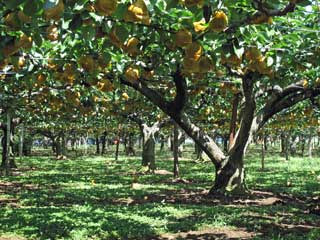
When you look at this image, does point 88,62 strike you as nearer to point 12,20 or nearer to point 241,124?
point 12,20

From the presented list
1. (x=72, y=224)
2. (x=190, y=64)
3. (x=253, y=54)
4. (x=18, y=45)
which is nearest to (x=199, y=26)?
(x=190, y=64)

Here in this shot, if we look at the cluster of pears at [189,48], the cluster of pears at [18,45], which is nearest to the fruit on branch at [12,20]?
the cluster of pears at [18,45]

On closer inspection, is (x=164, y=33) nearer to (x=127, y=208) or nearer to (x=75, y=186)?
(x=127, y=208)

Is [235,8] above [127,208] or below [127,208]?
above

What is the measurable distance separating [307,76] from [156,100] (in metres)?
4.15

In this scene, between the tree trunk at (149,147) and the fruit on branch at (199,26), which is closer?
the fruit on branch at (199,26)

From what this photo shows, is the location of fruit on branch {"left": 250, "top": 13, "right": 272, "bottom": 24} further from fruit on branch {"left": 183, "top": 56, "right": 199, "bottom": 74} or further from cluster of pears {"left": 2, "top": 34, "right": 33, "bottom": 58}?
cluster of pears {"left": 2, "top": 34, "right": 33, "bottom": 58}

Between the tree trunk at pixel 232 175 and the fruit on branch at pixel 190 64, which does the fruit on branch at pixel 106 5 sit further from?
the tree trunk at pixel 232 175

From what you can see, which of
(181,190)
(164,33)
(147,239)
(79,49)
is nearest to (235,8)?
(164,33)

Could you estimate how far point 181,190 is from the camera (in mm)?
16281

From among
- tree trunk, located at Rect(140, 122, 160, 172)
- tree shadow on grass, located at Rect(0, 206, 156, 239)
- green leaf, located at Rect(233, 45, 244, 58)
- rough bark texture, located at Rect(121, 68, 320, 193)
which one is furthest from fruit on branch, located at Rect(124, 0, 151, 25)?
tree trunk, located at Rect(140, 122, 160, 172)

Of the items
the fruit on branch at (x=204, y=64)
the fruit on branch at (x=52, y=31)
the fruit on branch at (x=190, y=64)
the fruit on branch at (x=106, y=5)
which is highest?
the fruit on branch at (x=52, y=31)

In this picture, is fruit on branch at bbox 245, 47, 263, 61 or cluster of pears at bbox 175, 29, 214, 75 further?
fruit on branch at bbox 245, 47, 263, 61

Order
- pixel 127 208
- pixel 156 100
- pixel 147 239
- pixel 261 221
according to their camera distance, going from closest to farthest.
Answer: pixel 147 239 < pixel 261 221 < pixel 127 208 < pixel 156 100
